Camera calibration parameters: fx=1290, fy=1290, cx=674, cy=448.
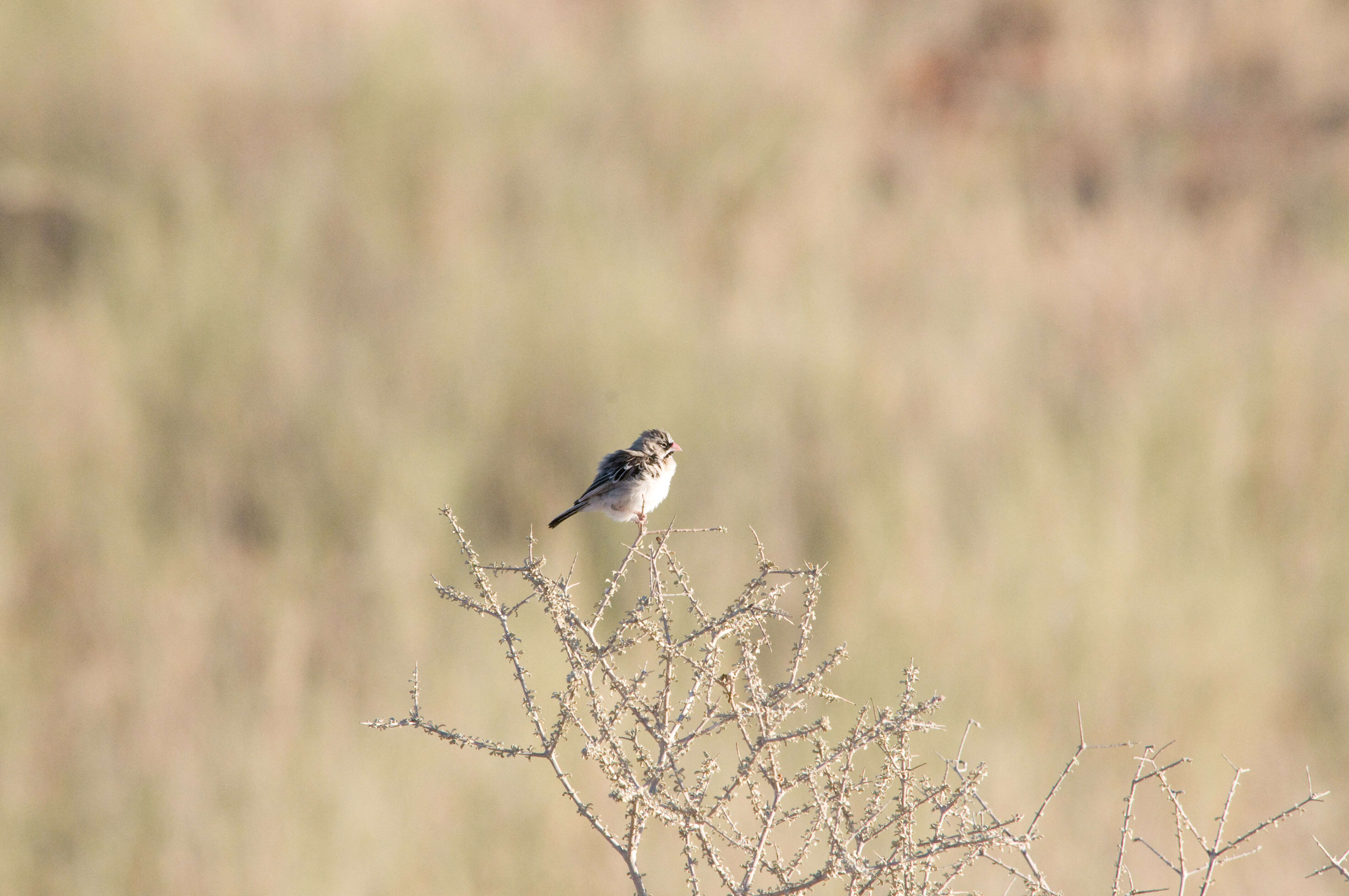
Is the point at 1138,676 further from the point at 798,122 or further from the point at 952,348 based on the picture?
the point at 798,122

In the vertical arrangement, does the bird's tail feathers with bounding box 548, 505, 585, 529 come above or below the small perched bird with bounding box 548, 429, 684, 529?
below

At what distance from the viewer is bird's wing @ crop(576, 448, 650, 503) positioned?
4.30 meters

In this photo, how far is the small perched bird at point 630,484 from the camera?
4.31 meters

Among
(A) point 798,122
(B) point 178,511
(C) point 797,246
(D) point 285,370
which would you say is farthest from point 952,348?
(B) point 178,511

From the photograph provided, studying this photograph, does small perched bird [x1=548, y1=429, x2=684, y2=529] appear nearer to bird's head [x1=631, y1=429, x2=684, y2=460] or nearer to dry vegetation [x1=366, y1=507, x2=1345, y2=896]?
bird's head [x1=631, y1=429, x2=684, y2=460]

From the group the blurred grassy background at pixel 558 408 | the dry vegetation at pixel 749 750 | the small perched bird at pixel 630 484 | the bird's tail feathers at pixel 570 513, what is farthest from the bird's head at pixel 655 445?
the blurred grassy background at pixel 558 408

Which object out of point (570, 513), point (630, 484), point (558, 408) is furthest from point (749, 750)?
point (558, 408)

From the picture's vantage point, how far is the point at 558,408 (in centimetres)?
880

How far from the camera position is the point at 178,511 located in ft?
27.7

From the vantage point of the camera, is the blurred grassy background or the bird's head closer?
the bird's head

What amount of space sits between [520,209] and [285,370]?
103 inches

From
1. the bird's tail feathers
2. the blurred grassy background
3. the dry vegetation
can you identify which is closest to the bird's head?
the bird's tail feathers

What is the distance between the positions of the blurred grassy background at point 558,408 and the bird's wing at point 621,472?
2.35 m

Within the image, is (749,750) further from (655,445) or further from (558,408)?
(558,408)
